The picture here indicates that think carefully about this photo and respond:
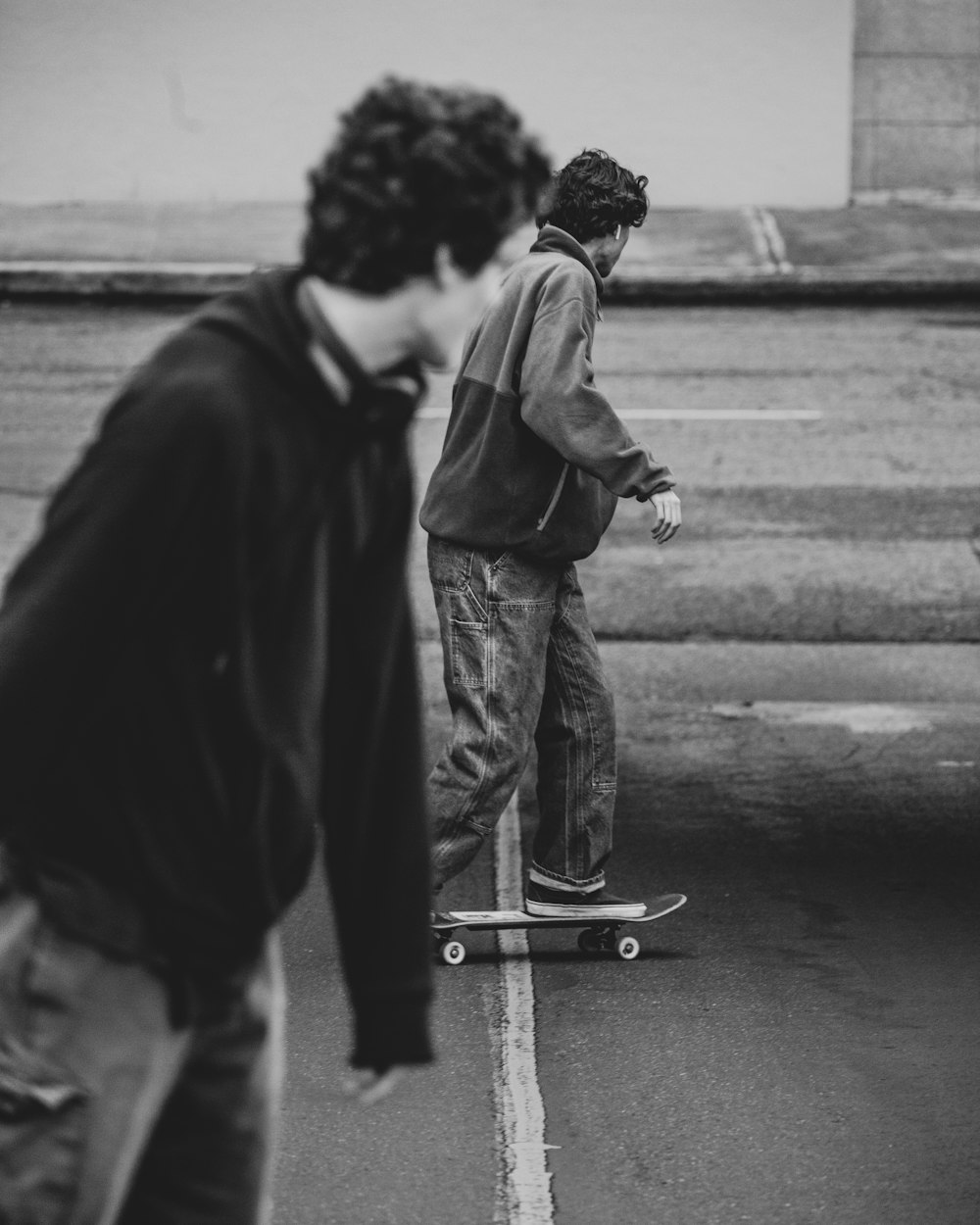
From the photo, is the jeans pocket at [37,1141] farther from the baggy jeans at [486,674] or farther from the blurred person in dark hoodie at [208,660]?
the baggy jeans at [486,674]

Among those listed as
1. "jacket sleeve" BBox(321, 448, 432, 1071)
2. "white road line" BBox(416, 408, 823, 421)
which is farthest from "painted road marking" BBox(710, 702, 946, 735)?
"jacket sleeve" BBox(321, 448, 432, 1071)

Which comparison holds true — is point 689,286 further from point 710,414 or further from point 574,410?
point 574,410

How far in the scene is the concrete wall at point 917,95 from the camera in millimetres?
21109

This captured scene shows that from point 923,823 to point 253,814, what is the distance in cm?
467

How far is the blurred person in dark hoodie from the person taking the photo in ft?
6.36

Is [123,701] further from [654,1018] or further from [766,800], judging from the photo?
[766,800]

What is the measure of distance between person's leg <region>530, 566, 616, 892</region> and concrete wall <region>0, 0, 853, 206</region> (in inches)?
674

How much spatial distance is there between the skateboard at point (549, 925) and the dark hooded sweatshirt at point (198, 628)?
2.81m

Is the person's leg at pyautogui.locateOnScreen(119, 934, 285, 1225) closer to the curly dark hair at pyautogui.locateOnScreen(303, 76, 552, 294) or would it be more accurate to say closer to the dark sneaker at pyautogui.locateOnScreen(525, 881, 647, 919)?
the curly dark hair at pyautogui.locateOnScreen(303, 76, 552, 294)

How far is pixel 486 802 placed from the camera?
16.0 feet

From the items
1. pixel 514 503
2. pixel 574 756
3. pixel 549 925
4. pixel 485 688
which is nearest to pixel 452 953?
pixel 549 925

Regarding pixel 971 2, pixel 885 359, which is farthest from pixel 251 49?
pixel 885 359

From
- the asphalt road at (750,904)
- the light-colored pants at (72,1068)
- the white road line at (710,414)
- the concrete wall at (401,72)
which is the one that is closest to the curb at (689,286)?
the concrete wall at (401,72)

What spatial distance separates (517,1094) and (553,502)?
1582mm
